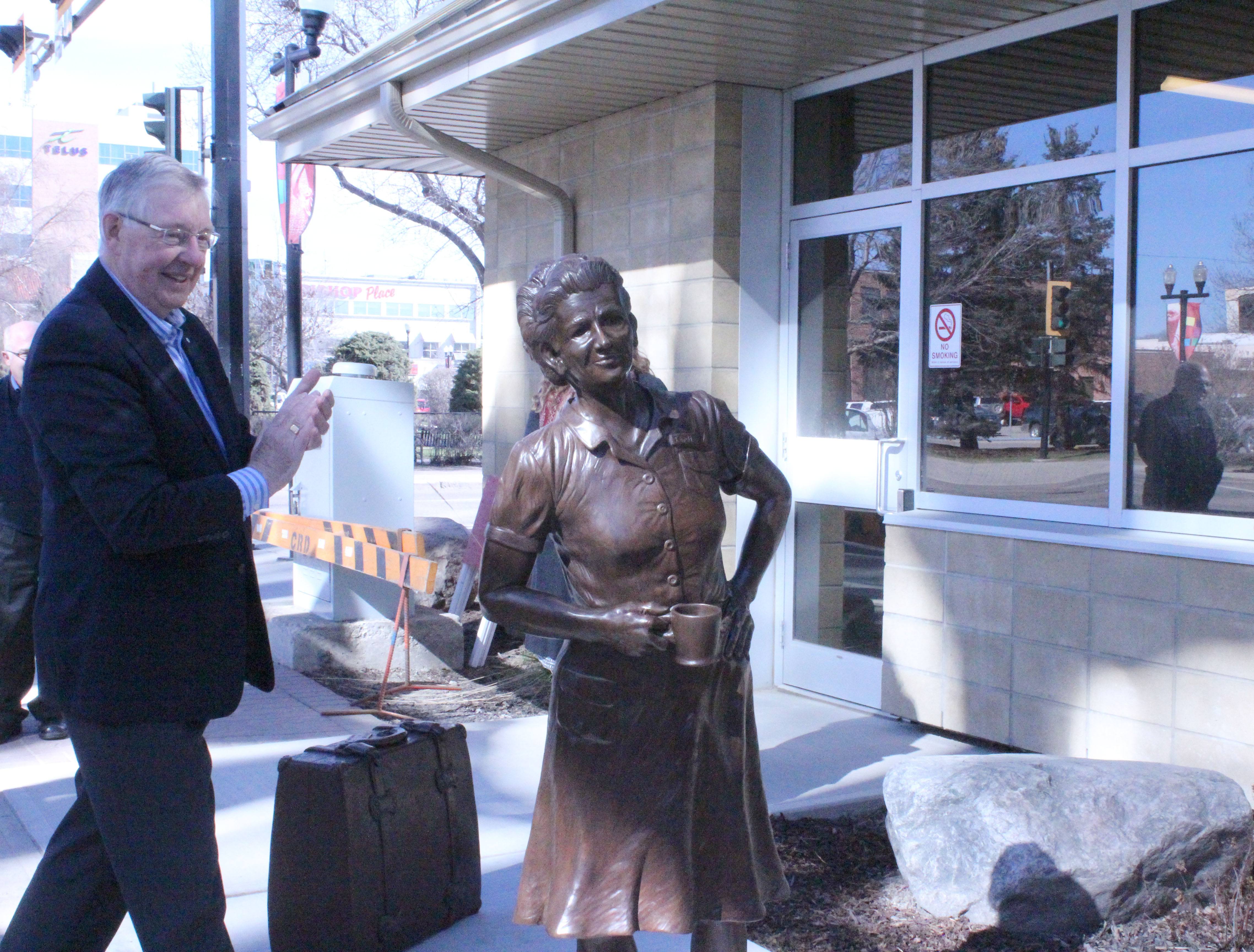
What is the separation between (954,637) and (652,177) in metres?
3.17

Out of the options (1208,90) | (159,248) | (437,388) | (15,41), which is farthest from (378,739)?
(437,388)

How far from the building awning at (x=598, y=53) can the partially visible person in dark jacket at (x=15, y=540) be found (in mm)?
2705

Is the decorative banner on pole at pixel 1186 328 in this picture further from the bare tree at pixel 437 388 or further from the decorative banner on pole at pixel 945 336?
the bare tree at pixel 437 388

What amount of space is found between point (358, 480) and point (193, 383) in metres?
5.39

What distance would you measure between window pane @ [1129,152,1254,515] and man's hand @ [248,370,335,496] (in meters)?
3.80

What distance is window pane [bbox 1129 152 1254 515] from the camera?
5.01 meters

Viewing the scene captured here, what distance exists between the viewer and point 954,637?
232 inches

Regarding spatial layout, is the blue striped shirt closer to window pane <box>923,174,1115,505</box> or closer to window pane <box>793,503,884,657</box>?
window pane <box>923,174,1115,505</box>

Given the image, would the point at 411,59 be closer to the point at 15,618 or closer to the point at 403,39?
the point at 403,39

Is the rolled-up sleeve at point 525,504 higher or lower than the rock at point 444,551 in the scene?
higher

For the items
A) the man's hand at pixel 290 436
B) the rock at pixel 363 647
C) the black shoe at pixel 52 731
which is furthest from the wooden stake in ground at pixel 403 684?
the man's hand at pixel 290 436

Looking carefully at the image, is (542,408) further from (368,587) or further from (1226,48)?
(1226,48)

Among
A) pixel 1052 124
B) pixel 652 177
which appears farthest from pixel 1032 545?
pixel 652 177

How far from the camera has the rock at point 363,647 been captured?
7.72 m
